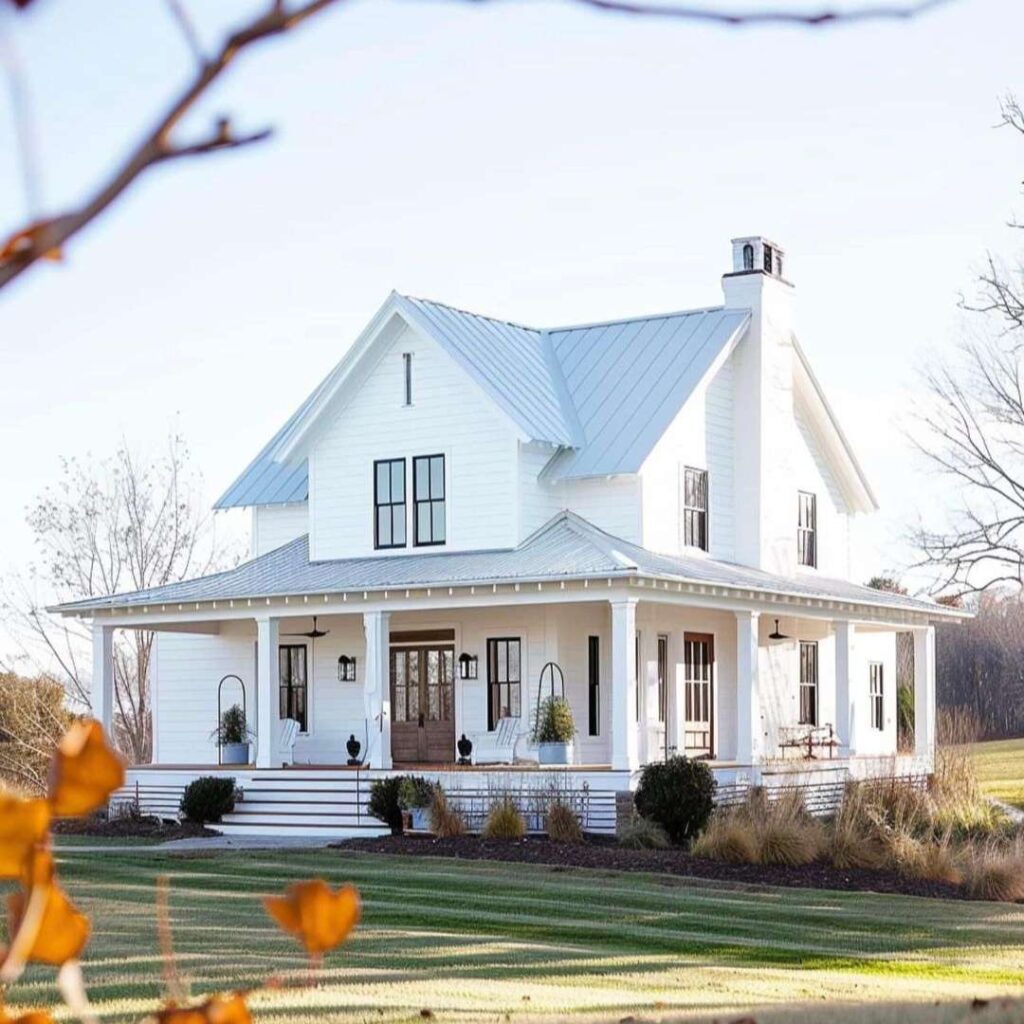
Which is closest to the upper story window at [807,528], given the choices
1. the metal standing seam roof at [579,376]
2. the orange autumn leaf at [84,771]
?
the metal standing seam roof at [579,376]

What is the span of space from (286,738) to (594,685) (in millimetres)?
4829

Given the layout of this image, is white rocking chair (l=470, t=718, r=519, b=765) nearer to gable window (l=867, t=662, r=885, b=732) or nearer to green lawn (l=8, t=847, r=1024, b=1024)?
green lawn (l=8, t=847, r=1024, b=1024)

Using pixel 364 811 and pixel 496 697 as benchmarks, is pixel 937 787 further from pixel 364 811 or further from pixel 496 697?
pixel 364 811

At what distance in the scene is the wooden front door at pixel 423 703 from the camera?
29219mm

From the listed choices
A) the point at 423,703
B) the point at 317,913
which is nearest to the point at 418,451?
the point at 423,703

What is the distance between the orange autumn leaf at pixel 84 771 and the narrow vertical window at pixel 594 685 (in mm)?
26211

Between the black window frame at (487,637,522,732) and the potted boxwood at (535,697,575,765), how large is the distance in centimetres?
235

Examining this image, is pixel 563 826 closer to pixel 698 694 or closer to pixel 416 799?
pixel 416 799

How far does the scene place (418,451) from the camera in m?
28.9

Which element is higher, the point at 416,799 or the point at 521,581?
the point at 521,581

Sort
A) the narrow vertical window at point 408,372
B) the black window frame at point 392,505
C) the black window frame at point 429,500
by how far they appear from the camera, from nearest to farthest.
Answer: the black window frame at point 429,500, the narrow vertical window at point 408,372, the black window frame at point 392,505

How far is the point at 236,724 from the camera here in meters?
29.6

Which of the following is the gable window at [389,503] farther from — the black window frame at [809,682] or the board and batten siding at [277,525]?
the black window frame at [809,682]

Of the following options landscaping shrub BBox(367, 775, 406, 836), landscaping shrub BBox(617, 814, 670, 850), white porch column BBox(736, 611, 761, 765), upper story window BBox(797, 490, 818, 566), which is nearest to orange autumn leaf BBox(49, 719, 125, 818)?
landscaping shrub BBox(617, 814, 670, 850)
